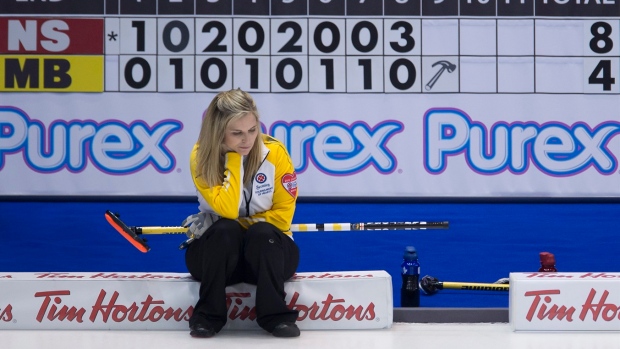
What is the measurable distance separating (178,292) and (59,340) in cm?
43

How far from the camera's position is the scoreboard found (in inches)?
166

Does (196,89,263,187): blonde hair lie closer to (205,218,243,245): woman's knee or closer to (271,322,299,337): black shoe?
(205,218,243,245): woman's knee

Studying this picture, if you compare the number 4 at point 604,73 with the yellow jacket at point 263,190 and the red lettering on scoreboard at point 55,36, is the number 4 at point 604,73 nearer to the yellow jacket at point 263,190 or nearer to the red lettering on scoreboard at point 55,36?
the yellow jacket at point 263,190

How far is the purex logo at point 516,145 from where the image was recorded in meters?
4.22

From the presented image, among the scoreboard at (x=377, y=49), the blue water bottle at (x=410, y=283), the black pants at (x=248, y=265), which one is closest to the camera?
the black pants at (x=248, y=265)

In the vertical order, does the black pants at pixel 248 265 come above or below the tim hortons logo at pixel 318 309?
above

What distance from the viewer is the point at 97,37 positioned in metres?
4.24

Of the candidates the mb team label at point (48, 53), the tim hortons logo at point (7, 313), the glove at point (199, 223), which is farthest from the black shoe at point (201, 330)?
the mb team label at point (48, 53)

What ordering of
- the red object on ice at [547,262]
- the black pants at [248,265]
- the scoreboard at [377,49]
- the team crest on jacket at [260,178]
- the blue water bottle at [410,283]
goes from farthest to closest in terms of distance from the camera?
the scoreboard at [377,49] → the red object on ice at [547,262] → the blue water bottle at [410,283] → the team crest on jacket at [260,178] → the black pants at [248,265]

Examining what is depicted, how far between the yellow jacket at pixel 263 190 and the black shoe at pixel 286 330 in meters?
0.35

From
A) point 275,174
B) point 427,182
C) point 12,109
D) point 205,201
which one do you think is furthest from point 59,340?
point 427,182

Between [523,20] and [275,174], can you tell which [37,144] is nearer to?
[275,174]

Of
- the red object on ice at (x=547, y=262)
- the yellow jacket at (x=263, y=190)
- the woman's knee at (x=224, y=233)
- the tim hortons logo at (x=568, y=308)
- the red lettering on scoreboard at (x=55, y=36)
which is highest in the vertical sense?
the red lettering on scoreboard at (x=55, y=36)

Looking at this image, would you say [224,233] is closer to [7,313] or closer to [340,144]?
[7,313]
